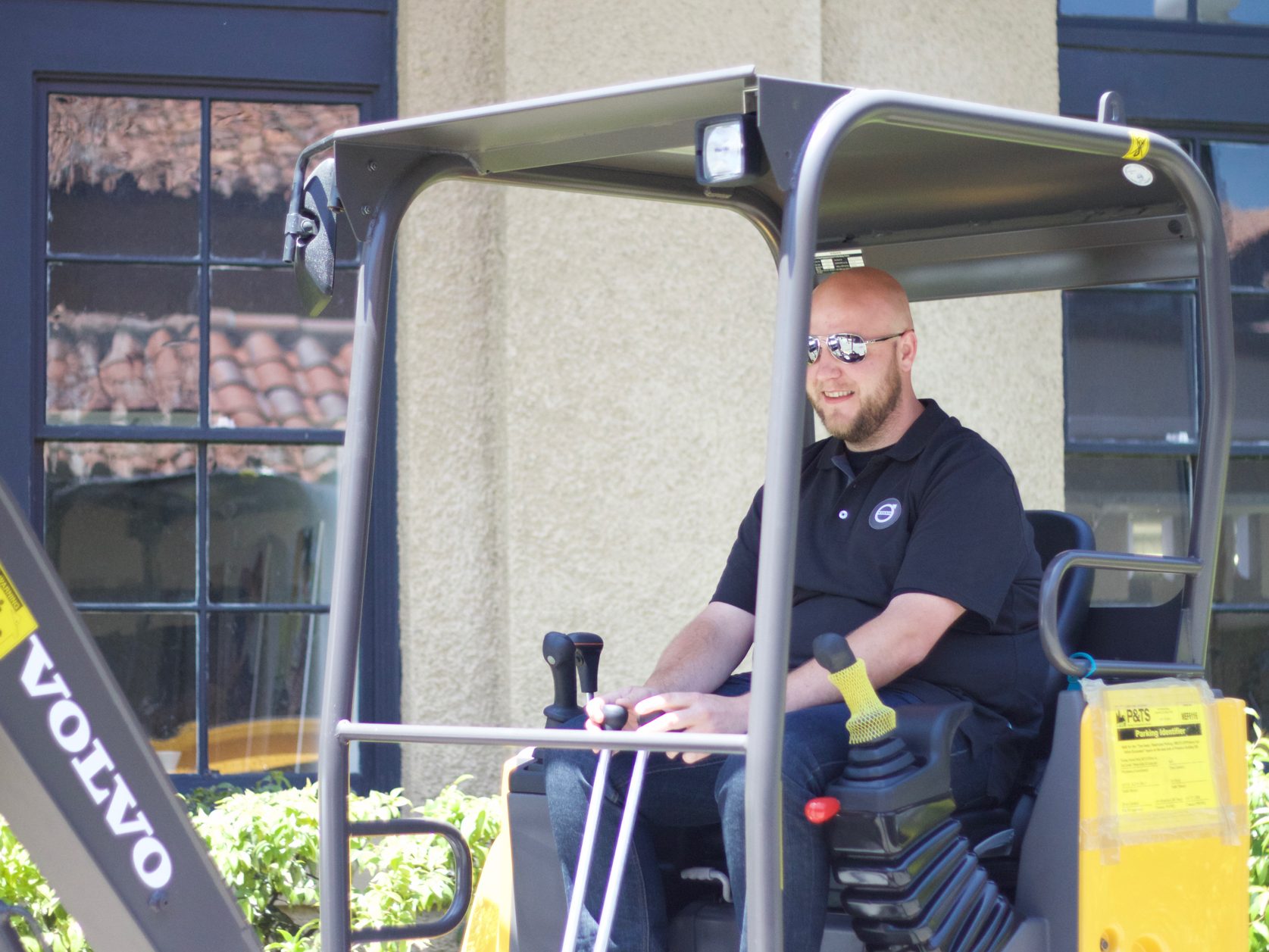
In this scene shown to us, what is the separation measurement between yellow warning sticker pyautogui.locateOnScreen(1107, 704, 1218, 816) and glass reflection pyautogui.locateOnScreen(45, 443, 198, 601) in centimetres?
333

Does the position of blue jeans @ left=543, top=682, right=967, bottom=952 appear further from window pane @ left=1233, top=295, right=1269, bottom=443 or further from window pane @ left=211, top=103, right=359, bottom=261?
window pane @ left=1233, top=295, right=1269, bottom=443

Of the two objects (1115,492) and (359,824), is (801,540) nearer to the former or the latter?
(359,824)

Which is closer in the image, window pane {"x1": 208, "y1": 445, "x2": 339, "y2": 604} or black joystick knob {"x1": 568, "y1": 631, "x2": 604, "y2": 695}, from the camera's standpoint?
black joystick knob {"x1": 568, "y1": 631, "x2": 604, "y2": 695}

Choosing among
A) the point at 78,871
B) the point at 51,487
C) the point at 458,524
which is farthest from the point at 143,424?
the point at 78,871

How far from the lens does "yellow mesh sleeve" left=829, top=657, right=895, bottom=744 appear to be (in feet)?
8.03

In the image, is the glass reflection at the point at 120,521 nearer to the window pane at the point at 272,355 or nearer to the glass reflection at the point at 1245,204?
the window pane at the point at 272,355

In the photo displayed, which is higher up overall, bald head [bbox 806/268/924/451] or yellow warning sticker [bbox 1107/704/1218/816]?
bald head [bbox 806/268/924/451]

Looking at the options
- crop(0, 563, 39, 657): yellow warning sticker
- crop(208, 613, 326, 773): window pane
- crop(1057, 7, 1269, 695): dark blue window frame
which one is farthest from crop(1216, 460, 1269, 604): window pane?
crop(0, 563, 39, 657): yellow warning sticker

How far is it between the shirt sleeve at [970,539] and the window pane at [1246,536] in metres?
3.04

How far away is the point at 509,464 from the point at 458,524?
0.29m

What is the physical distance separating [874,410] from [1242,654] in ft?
10.3

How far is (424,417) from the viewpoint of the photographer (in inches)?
205

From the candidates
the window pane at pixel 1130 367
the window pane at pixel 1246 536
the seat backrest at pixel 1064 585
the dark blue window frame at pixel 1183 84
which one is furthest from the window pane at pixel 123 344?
the window pane at pixel 1246 536

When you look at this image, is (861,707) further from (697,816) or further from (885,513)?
(885,513)
